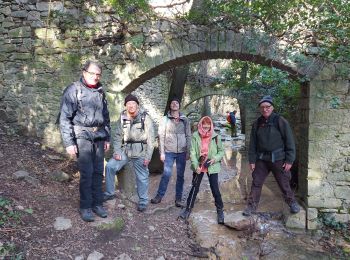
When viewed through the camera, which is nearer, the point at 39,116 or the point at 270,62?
the point at 270,62

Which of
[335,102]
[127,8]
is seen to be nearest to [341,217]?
[335,102]

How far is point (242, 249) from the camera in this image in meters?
3.93

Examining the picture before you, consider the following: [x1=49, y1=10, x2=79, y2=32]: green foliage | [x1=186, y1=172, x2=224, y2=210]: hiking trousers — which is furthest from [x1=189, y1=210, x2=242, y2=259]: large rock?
[x1=49, y1=10, x2=79, y2=32]: green foliage

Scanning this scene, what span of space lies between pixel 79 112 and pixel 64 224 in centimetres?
123

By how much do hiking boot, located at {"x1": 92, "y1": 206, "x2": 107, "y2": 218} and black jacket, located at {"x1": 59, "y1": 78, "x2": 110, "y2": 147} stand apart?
893mm

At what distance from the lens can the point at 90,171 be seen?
3.50 meters

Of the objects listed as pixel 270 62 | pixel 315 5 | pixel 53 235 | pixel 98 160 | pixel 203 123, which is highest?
pixel 315 5

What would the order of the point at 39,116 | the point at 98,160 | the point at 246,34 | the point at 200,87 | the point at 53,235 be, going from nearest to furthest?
the point at 53,235 → the point at 98,160 → the point at 246,34 → the point at 39,116 → the point at 200,87

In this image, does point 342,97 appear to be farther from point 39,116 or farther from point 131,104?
point 39,116

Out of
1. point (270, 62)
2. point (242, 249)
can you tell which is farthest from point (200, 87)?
point (242, 249)

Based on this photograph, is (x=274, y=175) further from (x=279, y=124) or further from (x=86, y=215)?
(x=86, y=215)

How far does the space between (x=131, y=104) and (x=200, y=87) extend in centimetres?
1192

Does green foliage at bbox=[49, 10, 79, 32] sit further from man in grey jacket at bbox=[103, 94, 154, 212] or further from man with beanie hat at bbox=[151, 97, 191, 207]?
man with beanie hat at bbox=[151, 97, 191, 207]

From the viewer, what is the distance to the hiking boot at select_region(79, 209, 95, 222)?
355 centimetres
